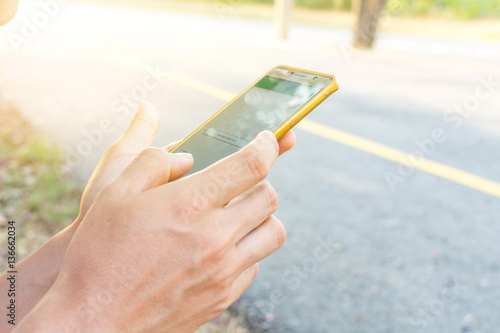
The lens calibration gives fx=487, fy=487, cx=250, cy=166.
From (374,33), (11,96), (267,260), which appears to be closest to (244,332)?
(267,260)

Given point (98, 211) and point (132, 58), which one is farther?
point (132, 58)

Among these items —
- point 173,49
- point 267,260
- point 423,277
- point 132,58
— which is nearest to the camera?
point 423,277

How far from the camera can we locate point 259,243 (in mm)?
989

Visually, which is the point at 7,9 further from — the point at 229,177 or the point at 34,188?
the point at 34,188

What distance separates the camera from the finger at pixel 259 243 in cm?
97

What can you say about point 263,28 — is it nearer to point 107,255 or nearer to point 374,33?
point 374,33

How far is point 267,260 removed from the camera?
2885 mm

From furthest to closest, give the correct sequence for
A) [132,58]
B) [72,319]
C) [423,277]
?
[132,58] < [423,277] < [72,319]

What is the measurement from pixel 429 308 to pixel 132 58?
21.9 feet

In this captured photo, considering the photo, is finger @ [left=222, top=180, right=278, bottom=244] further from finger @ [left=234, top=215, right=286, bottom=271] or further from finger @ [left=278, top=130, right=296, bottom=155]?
finger @ [left=278, top=130, right=296, bottom=155]

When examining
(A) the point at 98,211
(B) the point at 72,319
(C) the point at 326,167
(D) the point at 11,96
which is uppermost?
(A) the point at 98,211

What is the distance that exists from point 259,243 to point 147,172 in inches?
10.5

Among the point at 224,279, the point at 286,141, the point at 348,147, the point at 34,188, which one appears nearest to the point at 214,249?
the point at 224,279

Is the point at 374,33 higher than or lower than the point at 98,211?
lower
